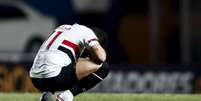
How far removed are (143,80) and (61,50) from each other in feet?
28.1

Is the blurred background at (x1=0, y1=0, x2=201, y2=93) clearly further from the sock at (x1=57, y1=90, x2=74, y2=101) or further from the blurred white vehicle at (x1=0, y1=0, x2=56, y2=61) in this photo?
the sock at (x1=57, y1=90, x2=74, y2=101)

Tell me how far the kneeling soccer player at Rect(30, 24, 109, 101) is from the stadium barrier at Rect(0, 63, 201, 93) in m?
7.76

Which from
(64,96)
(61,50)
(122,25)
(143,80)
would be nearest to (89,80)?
(64,96)

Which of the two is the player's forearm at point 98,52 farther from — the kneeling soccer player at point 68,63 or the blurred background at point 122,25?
the blurred background at point 122,25

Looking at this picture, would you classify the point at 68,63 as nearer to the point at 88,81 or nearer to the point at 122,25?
the point at 88,81

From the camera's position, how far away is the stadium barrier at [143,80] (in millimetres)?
19172

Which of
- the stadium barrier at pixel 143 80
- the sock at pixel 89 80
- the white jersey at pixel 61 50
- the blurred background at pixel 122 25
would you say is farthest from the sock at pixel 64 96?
the blurred background at pixel 122 25

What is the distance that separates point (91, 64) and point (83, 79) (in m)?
0.22

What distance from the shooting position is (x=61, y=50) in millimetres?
11141

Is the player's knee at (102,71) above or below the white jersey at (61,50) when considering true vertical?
below

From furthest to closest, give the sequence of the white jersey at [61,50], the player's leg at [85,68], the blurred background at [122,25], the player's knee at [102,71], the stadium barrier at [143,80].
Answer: the blurred background at [122,25], the stadium barrier at [143,80], the player's knee at [102,71], the player's leg at [85,68], the white jersey at [61,50]

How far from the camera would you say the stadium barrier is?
19.2m

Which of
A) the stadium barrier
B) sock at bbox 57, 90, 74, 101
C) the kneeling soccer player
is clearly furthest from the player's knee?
the stadium barrier

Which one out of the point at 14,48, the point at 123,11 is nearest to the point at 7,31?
the point at 14,48
